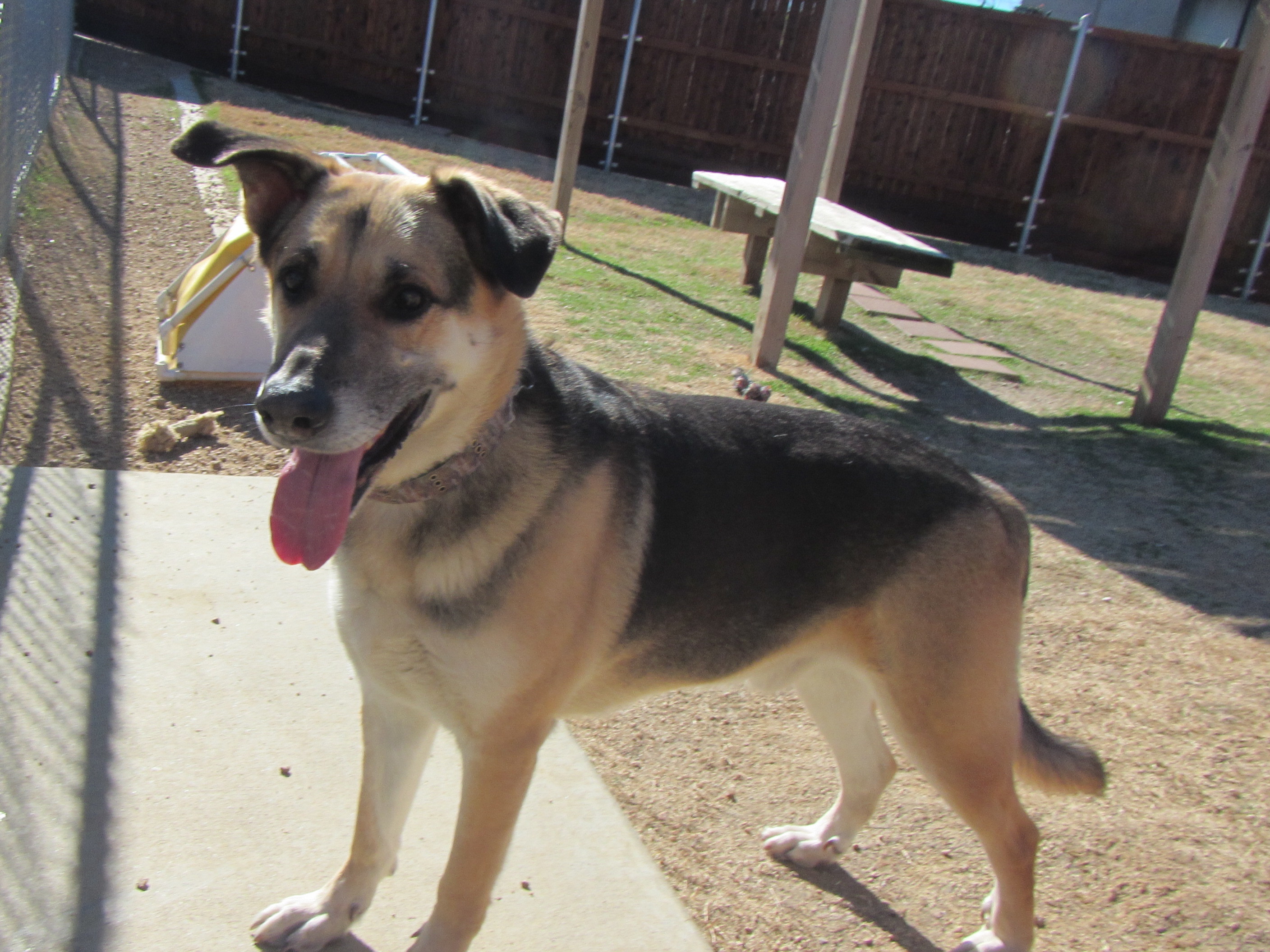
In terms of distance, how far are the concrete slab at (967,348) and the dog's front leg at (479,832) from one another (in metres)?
7.56

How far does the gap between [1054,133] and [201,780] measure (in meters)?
15.8

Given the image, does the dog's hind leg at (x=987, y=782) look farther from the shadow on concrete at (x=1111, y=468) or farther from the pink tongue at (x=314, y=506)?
the shadow on concrete at (x=1111, y=468)

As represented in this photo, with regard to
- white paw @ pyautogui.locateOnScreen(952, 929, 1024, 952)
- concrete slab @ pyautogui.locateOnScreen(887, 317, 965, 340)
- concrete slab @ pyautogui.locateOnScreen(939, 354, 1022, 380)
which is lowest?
white paw @ pyautogui.locateOnScreen(952, 929, 1024, 952)

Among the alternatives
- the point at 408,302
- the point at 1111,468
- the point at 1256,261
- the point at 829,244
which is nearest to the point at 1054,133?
the point at 1256,261

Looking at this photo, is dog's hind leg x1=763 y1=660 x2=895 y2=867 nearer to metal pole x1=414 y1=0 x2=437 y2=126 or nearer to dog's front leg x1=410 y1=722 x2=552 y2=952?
dog's front leg x1=410 y1=722 x2=552 y2=952

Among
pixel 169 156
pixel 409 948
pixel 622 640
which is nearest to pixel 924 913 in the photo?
pixel 622 640

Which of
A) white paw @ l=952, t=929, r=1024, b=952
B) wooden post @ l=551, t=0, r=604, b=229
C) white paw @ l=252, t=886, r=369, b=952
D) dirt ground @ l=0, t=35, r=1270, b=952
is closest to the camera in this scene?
white paw @ l=252, t=886, r=369, b=952

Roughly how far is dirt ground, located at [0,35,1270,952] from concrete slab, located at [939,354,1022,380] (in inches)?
20.1

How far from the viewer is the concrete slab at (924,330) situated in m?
9.70

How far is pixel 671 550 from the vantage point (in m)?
2.81

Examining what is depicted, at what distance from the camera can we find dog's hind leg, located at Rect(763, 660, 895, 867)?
10.9 ft

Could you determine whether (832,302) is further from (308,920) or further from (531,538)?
(308,920)

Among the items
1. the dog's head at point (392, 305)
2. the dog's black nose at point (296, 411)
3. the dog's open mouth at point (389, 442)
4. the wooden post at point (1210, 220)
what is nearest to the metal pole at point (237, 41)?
the wooden post at point (1210, 220)

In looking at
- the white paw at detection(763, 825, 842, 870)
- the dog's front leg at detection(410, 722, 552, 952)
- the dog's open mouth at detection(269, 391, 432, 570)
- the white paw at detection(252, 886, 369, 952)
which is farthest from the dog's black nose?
the white paw at detection(763, 825, 842, 870)
